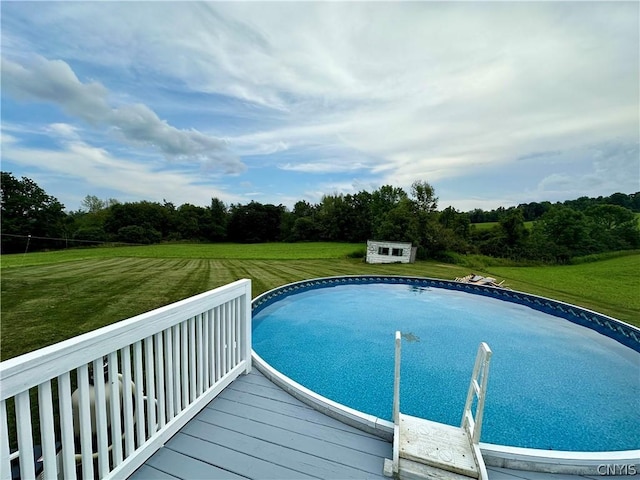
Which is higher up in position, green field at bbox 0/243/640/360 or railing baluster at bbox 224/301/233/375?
railing baluster at bbox 224/301/233/375

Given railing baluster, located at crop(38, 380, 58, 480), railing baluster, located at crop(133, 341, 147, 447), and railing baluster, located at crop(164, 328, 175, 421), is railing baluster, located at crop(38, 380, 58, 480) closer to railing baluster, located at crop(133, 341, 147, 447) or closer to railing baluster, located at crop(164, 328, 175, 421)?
railing baluster, located at crop(133, 341, 147, 447)

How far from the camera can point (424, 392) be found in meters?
4.01

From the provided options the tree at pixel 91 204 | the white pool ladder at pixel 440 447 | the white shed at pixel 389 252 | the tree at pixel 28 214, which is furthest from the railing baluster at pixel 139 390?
the tree at pixel 91 204

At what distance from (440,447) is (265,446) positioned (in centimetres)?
116

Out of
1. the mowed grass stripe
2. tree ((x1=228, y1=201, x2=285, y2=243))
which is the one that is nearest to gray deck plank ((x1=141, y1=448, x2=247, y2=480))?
the mowed grass stripe

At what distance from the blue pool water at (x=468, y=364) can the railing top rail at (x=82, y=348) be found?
2.83m

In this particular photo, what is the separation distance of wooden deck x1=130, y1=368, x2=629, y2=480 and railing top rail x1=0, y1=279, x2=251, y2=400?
830 mm

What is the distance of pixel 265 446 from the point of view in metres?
1.92

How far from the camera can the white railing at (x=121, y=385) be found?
3.65ft

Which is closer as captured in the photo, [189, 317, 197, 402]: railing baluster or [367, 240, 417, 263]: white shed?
[189, 317, 197, 402]: railing baluster

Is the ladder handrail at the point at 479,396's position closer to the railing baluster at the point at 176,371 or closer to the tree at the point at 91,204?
the railing baluster at the point at 176,371

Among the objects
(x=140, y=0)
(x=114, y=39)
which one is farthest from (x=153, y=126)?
(x=140, y=0)

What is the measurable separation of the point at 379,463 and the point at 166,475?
128cm

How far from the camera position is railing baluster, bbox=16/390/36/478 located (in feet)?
3.47
